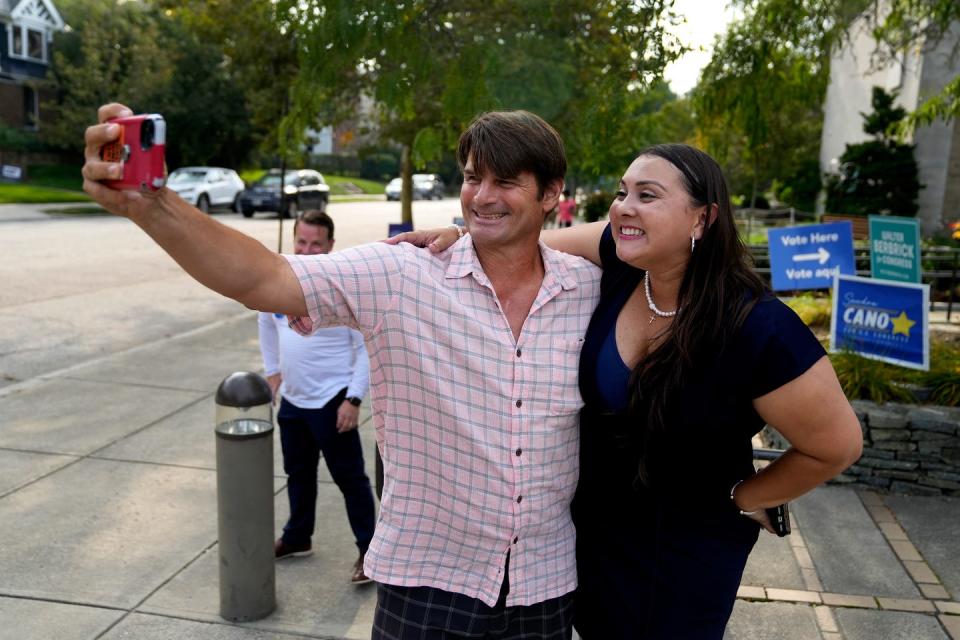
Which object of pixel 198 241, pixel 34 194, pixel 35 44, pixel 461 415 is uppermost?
pixel 35 44

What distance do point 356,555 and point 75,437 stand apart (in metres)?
2.72

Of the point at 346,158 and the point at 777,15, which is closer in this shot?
the point at 777,15

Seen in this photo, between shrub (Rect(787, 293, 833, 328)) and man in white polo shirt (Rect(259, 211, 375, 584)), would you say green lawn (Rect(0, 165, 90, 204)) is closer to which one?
shrub (Rect(787, 293, 833, 328))

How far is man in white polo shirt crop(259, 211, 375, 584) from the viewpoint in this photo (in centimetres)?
431

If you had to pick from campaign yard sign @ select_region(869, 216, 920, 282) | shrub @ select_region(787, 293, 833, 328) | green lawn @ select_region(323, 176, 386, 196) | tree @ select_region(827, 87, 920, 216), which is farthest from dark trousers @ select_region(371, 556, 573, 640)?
green lawn @ select_region(323, 176, 386, 196)

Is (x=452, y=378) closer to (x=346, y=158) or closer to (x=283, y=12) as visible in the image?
(x=283, y=12)

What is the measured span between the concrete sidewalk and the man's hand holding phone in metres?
2.77

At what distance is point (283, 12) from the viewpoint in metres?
6.80

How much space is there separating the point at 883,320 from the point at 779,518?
15.8ft

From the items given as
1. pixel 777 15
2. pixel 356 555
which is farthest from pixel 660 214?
pixel 777 15

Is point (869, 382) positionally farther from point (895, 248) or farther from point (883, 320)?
point (895, 248)

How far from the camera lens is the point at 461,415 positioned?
7.04 ft

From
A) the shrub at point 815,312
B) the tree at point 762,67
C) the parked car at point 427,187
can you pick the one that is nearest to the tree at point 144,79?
the parked car at point 427,187

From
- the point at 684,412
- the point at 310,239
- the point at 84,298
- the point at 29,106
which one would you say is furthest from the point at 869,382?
the point at 29,106
